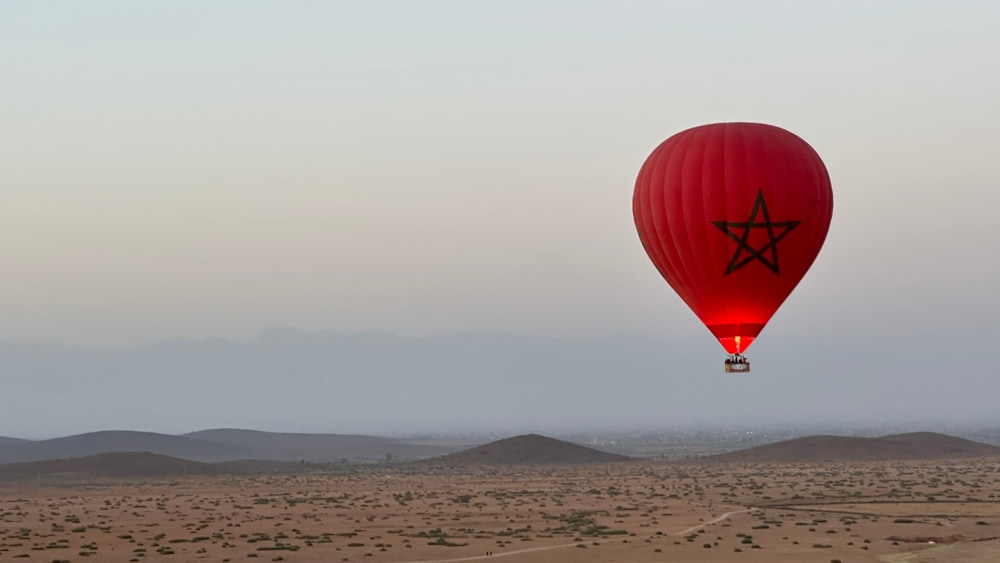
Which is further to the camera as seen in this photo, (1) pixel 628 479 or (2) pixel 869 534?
(1) pixel 628 479

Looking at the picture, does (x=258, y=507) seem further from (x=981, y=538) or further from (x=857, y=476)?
(x=857, y=476)

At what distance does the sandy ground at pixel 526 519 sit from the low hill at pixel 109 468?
16.1 m

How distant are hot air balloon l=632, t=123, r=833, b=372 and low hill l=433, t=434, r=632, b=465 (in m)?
119

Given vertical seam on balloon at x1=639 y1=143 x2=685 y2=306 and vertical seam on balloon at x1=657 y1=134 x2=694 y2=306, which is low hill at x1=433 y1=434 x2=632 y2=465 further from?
vertical seam on balloon at x1=657 y1=134 x2=694 y2=306

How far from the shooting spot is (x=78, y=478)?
12794 centimetres

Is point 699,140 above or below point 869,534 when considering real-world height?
above

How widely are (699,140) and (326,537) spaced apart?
28210 millimetres

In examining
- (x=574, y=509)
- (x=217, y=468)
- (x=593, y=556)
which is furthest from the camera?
(x=217, y=468)

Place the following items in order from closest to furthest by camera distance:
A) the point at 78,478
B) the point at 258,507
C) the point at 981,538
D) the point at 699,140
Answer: the point at 699,140 → the point at 981,538 → the point at 258,507 → the point at 78,478

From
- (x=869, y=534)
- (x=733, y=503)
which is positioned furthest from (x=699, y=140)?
(x=733, y=503)

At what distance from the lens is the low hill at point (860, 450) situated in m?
155

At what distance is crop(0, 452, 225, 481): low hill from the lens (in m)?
131

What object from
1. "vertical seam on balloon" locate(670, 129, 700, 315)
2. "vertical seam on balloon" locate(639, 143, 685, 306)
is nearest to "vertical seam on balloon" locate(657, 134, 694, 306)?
"vertical seam on balloon" locate(670, 129, 700, 315)

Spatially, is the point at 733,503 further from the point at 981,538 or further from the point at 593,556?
the point at 593,556
